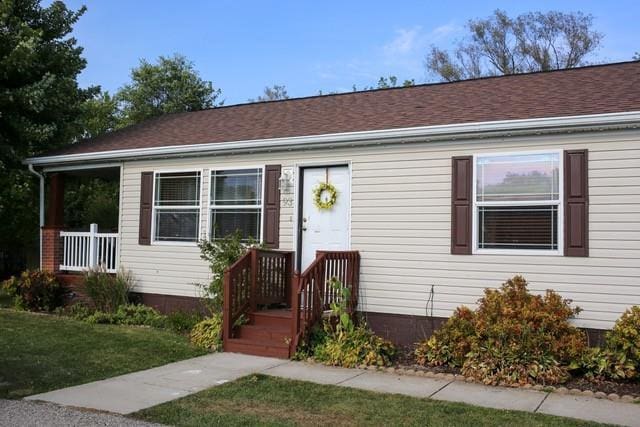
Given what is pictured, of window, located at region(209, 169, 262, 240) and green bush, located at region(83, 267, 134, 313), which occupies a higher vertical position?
window, located at region(209, 169, 262, 240)

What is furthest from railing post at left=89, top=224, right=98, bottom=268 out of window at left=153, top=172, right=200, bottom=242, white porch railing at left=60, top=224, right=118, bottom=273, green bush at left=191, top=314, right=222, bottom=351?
green bush at left=191, top=314, right=222, bottom=351

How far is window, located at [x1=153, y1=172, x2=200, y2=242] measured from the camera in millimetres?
10398

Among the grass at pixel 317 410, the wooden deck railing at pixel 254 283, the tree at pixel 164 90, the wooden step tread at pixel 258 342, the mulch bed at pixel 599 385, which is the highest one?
the tree at pixel 164 90

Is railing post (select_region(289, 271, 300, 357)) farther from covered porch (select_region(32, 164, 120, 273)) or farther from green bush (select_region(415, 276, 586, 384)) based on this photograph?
covered porch (select_region(32, 164, 120, 273))

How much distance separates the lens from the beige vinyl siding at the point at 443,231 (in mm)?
7113

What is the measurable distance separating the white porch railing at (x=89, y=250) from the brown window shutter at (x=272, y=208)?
133 inches

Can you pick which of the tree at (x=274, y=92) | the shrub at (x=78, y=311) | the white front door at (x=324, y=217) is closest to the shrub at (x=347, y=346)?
the white front door at (x=324, y=217)

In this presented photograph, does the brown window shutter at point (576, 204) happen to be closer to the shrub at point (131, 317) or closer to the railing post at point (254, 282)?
the railing post at point (254, 282)

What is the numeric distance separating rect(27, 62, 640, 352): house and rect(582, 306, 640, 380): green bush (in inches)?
23.0

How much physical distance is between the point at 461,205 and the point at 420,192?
0.61 meters

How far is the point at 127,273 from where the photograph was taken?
36.1 ft

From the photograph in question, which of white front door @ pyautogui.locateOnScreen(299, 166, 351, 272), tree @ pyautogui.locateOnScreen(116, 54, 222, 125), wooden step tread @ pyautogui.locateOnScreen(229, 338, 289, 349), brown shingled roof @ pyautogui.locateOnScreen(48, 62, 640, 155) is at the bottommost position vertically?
wooden step tread @ pyautogui.locateOnScreen(229, 338, 289, 349)

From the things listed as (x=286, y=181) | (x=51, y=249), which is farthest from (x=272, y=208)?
(x=51, y=249)

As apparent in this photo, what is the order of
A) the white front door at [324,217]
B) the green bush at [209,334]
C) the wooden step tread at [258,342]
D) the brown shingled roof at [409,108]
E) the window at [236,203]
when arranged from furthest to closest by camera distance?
the window at [236,203]
the white front door at [324,217]
the green bush at [209,334]
the brown shingled roof at [409,108]
the wooden step tread at [258,342]
